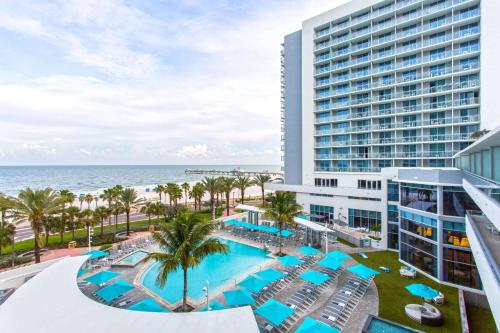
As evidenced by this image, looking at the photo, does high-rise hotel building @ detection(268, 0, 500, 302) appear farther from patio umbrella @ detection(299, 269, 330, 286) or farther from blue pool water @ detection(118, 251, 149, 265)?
blue pool water @ detection(118, 251, 149, 265)

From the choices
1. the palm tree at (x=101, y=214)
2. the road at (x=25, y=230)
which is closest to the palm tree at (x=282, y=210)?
the palm tree at (x=101, y=214)

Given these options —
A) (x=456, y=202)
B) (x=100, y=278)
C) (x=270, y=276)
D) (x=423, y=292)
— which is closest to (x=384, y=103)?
(x=456, y=202)

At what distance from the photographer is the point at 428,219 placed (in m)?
23.3

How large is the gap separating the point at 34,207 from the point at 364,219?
4128 cm

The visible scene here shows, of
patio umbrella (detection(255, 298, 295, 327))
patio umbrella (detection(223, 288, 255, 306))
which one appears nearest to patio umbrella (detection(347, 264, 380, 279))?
patio umbrella (detection(255, 298, 295, 327))

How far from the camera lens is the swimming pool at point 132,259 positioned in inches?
1042

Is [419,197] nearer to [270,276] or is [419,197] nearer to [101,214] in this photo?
[270,276]

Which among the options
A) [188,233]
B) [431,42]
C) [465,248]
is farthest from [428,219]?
[431,42]

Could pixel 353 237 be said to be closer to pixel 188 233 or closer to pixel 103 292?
pixel 188 233

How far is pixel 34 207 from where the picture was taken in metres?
25.5

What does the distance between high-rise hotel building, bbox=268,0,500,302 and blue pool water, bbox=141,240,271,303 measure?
15663 millimetres

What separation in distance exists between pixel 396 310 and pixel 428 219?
9.42m

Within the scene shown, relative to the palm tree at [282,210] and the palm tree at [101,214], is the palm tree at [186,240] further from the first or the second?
the palm tree at [101,214]

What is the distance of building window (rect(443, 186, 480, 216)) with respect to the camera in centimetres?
2128
